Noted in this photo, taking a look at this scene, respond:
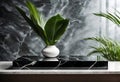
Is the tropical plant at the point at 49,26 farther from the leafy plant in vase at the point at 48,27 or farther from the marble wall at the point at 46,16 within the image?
the marble wall at the point at 46,16

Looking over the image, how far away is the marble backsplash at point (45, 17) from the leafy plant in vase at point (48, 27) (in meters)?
2.04

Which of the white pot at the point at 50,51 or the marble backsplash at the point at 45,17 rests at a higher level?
the marble backsplash at the point at 45,17

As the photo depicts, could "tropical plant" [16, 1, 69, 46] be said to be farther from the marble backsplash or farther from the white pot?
the marble backsplash

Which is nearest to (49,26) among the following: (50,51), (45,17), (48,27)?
(48,27)

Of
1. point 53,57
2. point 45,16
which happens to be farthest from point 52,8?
point 53,57

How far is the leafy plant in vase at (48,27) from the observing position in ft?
5.51

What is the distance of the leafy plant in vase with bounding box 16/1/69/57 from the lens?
1679mm

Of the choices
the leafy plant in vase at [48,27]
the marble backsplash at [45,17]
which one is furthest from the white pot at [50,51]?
the marble backsplash at [45,17]

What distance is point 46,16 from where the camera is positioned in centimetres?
381

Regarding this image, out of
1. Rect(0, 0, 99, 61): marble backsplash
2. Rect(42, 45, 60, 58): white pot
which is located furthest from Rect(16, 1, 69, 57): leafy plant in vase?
Rect(0, 0, 99, 61): marble backsplash

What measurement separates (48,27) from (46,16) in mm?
2137

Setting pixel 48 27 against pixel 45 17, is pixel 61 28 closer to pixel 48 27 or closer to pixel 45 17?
pixel 48 27

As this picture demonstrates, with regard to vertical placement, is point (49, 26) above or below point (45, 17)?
below

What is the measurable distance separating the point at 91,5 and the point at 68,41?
60 cm
